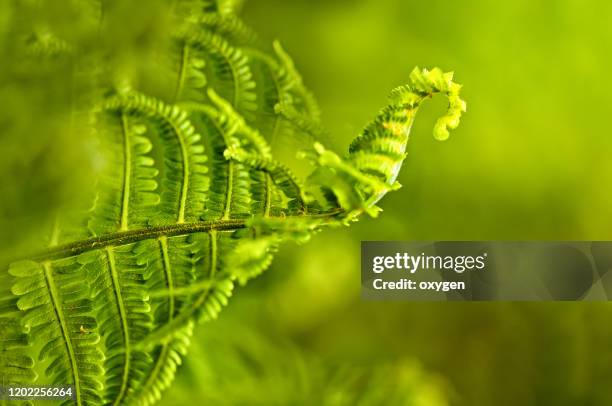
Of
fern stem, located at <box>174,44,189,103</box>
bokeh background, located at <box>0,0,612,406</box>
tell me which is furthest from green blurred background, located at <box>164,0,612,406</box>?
fern stem, located at <box>174,44,189,103</box>

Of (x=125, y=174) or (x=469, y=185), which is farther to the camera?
(x=469, y=185)

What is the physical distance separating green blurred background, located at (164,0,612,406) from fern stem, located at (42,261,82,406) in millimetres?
696

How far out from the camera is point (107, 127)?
61cm

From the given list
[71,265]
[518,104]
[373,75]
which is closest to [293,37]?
[373,75]

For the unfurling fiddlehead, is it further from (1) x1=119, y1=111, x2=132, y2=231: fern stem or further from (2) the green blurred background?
(2) the green blurred background

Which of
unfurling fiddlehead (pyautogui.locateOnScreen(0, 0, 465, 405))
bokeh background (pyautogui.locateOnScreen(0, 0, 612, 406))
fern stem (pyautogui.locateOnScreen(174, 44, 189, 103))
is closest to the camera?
unfurling fiddlehead (pyautogui.locateOnScreen(0, 0, 465, 405))

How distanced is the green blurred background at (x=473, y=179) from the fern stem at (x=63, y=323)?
27.4 inches

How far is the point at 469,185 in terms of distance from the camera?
1.40 m

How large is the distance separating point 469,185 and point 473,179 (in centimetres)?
2

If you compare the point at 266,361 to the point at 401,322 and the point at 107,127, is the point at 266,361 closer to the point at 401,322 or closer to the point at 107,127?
the point at 401,322

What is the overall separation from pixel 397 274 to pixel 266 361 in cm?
32

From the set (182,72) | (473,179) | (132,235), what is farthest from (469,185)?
(132,235)

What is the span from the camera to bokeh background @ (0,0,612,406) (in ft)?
4.26

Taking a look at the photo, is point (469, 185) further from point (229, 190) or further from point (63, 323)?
point (63, 323)
